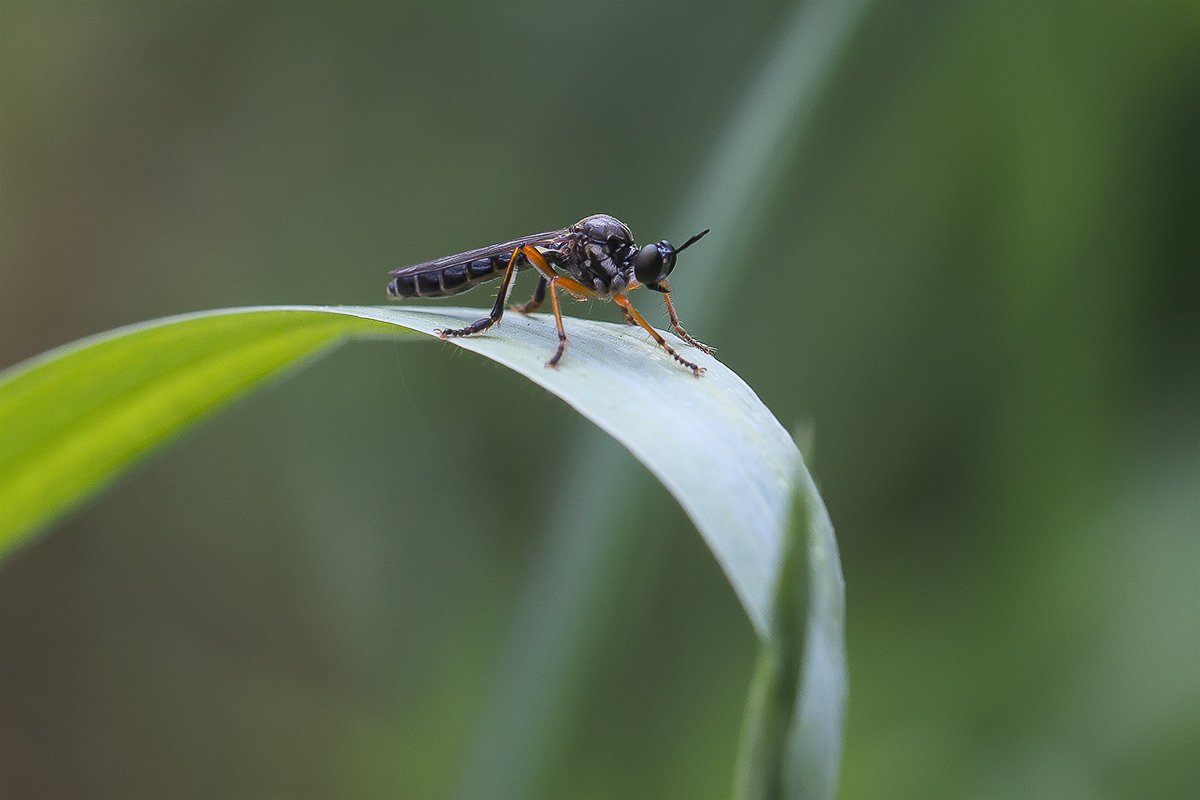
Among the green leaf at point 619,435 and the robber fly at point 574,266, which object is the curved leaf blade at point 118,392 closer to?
the green leaf at point 619,435

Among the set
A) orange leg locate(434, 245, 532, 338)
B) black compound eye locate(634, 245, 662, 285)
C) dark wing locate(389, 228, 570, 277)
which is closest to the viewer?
orange leg locate(434, 245, 532, 338)

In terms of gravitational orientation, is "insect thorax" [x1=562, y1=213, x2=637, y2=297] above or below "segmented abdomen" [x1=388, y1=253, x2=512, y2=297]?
above

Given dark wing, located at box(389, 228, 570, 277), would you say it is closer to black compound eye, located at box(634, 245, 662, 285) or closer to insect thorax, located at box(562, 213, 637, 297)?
insect thorax, located at box(562, 213, 637, 297)

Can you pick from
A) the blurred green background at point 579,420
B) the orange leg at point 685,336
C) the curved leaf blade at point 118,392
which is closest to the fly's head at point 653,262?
the orange leg at point 685,336

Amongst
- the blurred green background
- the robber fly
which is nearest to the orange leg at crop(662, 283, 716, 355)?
the robber fly

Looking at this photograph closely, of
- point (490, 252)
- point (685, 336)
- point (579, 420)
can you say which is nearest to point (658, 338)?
point (685, 336)

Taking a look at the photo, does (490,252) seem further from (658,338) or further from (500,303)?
(658,338)

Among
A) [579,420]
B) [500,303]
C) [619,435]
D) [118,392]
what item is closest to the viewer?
[619,435]
